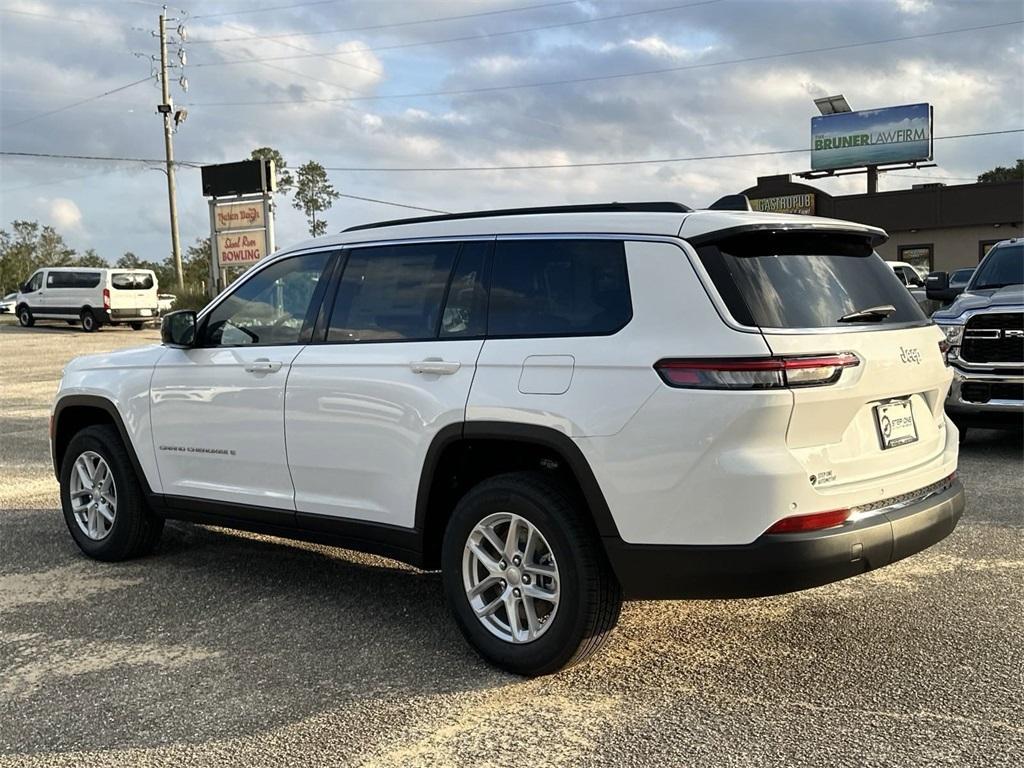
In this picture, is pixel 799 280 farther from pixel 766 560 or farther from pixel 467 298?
pixel 467 298

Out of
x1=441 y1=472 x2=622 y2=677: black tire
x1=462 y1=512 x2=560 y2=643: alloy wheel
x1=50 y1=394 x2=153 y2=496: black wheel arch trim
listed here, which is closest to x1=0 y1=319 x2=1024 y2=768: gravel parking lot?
x1=441 y1=472 x2=622 y2=677: black tire

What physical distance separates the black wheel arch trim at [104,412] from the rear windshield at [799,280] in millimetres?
3522

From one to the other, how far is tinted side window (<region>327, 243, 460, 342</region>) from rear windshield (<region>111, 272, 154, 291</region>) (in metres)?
30.5

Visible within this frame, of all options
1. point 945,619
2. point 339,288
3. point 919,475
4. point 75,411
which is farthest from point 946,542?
point 75,411

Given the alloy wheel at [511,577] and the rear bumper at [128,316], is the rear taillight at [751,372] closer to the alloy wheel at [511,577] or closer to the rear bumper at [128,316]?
the alloy wheel at [511,577]

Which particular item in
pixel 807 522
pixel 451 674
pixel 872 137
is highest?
pixel 872 137

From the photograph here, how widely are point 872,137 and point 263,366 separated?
4565 centimetres

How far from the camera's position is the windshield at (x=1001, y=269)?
9625 millimetres

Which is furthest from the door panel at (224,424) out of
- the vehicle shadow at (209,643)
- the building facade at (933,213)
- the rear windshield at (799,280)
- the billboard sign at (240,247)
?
the building facade at (933,213)

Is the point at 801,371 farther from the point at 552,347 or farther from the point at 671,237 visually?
the point at 552,347

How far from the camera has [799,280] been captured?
12.2ft

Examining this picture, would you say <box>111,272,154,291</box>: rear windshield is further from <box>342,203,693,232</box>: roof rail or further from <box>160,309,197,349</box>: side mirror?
<box>342,203,693,232</box>: roof rail

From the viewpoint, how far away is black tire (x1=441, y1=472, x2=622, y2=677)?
145 inches

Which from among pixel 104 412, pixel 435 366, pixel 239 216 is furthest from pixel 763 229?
pixel 239 216
